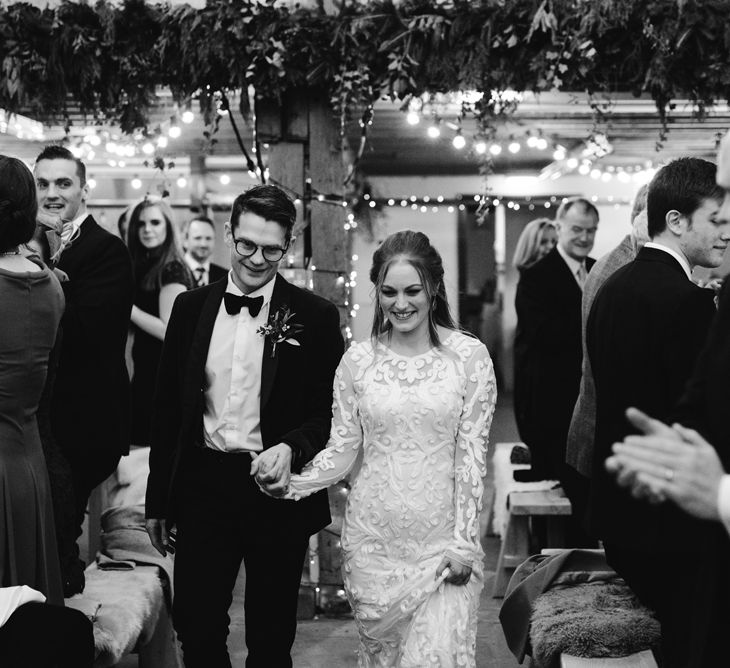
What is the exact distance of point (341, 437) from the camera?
3.65 metres

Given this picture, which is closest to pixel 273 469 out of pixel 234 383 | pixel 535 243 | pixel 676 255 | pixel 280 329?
pixel 234 383

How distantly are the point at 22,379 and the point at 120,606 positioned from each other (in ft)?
4.12

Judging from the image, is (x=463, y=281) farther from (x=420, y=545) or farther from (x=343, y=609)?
(x=420, y=545)

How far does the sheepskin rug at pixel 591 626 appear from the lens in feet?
12.0

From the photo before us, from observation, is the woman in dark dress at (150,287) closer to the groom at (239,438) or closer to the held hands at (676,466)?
the groom at (239,438)

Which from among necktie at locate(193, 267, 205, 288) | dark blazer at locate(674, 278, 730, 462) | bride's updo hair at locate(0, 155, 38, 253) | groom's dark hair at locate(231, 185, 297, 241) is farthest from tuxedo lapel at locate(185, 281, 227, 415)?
necktie at locate(193, 267, 205, 288)

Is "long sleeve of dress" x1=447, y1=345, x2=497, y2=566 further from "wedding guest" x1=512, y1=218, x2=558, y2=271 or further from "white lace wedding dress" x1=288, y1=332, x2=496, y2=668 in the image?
"wedding guest" x1=512, y1=218, x2=558, y2=271

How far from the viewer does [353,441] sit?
3664 mm

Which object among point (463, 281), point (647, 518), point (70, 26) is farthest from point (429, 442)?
point (463, 281)

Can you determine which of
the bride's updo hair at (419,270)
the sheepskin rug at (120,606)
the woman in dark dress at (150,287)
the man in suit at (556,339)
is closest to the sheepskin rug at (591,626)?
the bride's updo hair at (419,270)

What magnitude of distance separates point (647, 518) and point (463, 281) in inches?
526

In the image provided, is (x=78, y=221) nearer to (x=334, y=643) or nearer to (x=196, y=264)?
(x=334, y=643)

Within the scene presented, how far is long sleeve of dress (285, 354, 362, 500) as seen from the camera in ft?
11.8

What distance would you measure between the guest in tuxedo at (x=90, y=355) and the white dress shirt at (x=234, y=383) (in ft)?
2.53
